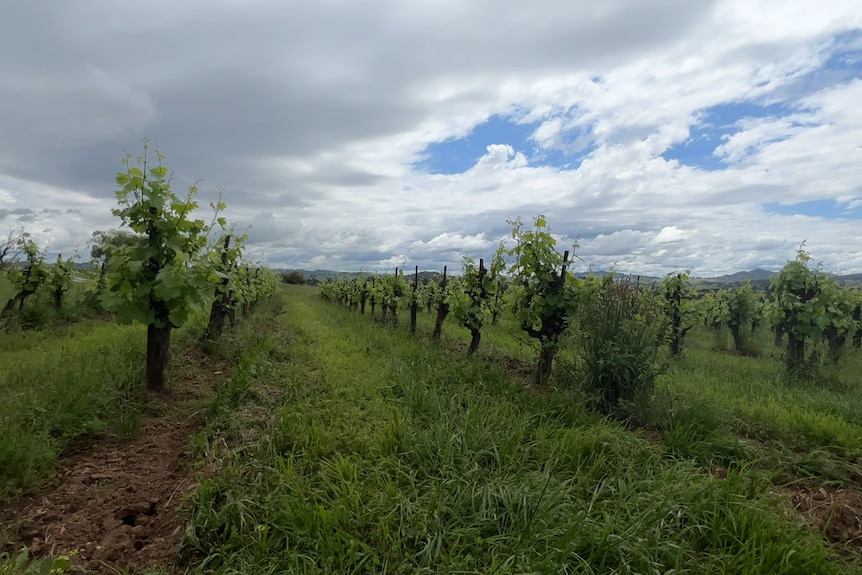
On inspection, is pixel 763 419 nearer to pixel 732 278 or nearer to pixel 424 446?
pixel 424 446

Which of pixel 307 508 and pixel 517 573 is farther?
pixel 307 508

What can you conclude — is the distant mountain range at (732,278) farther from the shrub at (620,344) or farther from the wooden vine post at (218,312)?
the wooden vine post at (218,312)

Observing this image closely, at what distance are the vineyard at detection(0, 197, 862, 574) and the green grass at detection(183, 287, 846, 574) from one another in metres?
0.02

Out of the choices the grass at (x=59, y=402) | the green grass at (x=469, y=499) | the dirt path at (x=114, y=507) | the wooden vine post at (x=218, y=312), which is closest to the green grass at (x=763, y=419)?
the green grass at (x=469, y=499)

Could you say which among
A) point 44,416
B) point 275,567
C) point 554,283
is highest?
point 554,283

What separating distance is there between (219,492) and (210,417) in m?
1.93

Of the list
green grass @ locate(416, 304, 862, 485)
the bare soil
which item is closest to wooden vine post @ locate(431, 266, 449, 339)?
green grass @ locate(416, 304, 862, 485)

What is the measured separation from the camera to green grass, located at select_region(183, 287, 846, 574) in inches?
104

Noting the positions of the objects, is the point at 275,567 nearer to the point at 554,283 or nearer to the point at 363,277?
the point at 554,283

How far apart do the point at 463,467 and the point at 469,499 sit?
1.50 feet

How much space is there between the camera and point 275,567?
256 cm

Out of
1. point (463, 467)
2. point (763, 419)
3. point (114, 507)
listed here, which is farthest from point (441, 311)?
point (114, 507)

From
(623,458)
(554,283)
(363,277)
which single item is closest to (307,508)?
(623,458)

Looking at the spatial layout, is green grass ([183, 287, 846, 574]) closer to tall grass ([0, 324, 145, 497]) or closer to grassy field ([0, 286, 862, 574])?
grassy field ([0, 286, 862, 574])
